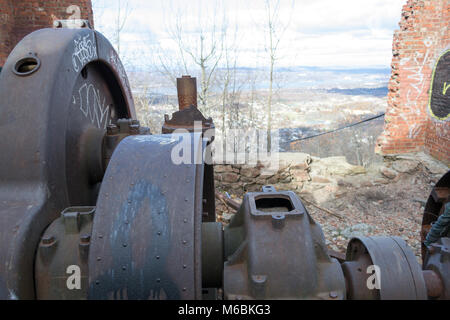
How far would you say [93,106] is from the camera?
2.51 metres

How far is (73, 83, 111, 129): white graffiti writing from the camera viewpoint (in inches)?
Result: 90.7

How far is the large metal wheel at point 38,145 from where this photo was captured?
1.46 meters

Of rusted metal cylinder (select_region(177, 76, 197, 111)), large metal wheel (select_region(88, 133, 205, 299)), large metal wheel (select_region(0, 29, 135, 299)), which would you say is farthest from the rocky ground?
large metal wheel (select_region(88, 133, 205, 299))

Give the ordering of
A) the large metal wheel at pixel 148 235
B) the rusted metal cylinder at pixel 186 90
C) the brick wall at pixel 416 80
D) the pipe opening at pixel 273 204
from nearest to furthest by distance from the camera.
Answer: the large metal wheel at pixel 148 235, the pipe opening at pixel 273 204, the rusted metal cylinder at pixel 186 90, the brick wall at pixel 416 80

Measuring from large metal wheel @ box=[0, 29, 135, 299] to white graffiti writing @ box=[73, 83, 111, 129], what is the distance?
56 mm

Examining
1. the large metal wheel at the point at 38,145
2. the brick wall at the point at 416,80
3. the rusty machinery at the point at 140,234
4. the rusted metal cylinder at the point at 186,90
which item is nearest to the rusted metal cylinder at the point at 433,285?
the rusty machinery at the point at 140,234

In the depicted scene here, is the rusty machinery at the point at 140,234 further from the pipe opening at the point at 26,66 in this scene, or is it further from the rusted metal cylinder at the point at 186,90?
the rusted metal cylinder at the point at 186,90

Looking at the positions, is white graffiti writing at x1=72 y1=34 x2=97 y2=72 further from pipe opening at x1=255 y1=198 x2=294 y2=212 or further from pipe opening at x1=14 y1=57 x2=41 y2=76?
pipe opening at x1=255 y1=198 x2=294 y2=212

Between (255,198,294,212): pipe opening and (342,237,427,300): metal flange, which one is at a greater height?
(255,198,294,212): pipe opening

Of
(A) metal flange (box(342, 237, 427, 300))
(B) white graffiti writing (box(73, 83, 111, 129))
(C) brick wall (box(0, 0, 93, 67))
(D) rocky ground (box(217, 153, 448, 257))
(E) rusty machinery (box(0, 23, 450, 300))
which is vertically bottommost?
(D) rocky ground (box(217, 153, 448, 257))

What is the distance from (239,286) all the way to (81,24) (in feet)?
6.86
